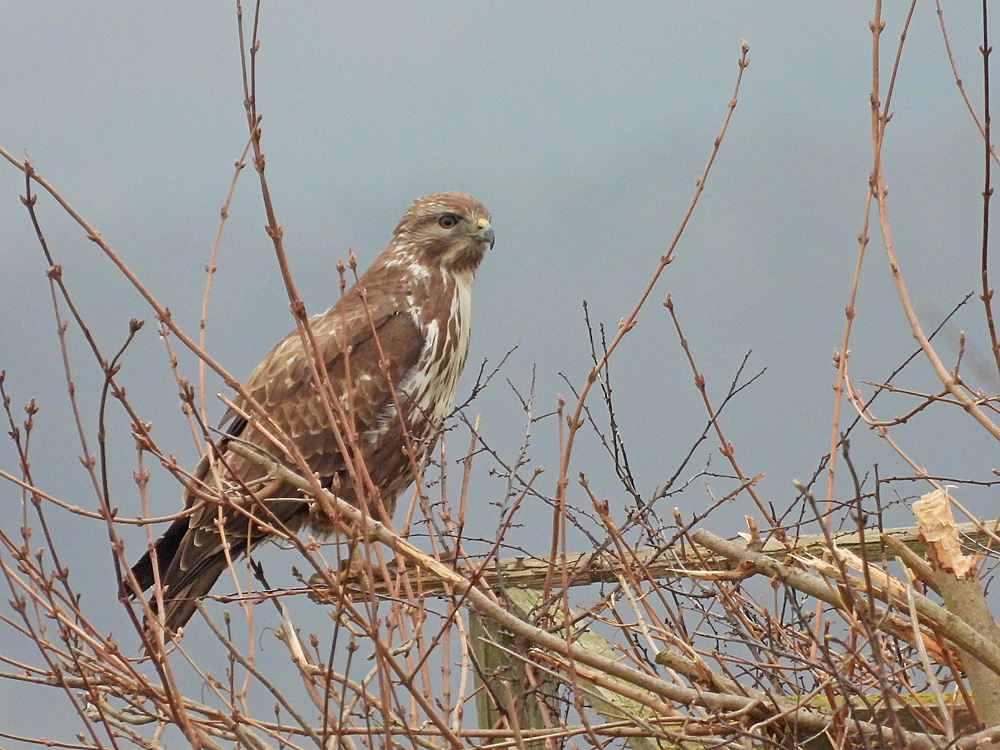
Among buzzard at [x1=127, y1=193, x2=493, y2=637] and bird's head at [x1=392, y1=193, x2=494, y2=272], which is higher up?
bird's head at [x1=392, y1=193, x2=494, y2=272]

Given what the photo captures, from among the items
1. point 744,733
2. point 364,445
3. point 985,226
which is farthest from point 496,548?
point 364,445

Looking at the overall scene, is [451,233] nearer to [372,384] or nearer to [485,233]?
[485,233]

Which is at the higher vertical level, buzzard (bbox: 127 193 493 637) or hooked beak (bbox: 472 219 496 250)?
hooked beak (bbox: 472 219 496 250)

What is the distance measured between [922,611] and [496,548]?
79 cm

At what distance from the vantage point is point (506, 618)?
1767 mm

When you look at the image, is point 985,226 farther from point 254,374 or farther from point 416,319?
point 254,374

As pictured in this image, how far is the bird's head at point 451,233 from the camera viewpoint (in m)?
4.33

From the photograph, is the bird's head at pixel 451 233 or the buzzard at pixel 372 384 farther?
the bird's head at pixel 451 233

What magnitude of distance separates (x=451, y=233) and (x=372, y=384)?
793 millimetres

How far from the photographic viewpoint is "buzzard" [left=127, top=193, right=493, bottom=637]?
3699mm

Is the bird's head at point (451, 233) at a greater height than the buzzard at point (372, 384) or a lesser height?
greater

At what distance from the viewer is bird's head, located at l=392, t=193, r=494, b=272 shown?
4.33 metres

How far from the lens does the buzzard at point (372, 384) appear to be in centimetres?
370

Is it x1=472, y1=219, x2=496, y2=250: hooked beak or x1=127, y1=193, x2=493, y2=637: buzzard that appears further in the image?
x1=472, y1=219, x2=496, y2=250: hooked beak
